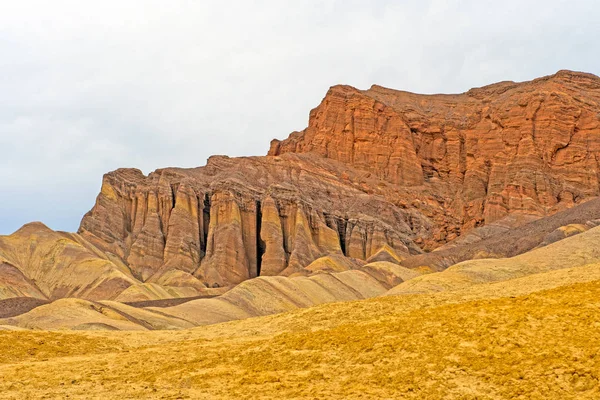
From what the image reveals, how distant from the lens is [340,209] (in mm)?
110250

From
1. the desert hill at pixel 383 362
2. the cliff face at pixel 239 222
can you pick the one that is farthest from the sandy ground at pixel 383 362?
the cliff face at pixel 239 222

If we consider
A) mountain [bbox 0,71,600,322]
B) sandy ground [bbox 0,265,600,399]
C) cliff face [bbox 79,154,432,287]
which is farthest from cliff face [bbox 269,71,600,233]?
sandy ground [bbox 0,265,600,399]

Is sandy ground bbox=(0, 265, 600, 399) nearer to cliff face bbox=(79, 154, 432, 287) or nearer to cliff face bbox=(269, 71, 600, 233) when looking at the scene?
cliff face bbox=(79, 154, 432, 287)

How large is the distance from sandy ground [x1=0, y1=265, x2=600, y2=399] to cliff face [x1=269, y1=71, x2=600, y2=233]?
91.7 meters

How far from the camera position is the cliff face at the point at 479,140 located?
115375 mm

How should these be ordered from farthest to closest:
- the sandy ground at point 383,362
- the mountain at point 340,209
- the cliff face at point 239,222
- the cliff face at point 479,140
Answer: the cliff face at point 479,140 → the cliff face at point 239,222 → the mountain at point 340,209 → the sandy ground at point 383,362

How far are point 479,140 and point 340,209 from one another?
129ft

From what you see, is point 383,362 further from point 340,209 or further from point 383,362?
point 340,209

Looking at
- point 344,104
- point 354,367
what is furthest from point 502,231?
point 354,367

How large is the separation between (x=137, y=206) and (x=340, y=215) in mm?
32204

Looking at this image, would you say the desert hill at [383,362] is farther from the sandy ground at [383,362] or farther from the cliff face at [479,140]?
the cliff face at [479,140]

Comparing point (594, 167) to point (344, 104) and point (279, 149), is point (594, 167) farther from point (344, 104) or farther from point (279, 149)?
point (279, 149)

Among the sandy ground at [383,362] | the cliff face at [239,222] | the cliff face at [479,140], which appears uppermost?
the cliff face at [479,140]

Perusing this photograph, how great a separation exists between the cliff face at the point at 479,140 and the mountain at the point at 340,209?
0.29 m
